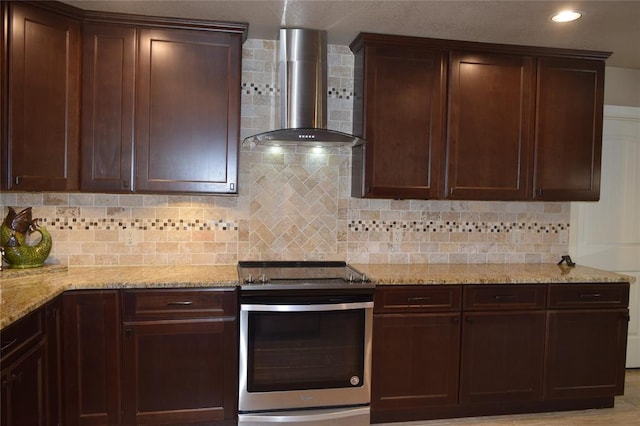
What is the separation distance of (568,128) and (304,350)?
237 centimetres

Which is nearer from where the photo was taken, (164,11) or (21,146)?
(21,146)

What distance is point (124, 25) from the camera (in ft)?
9.03

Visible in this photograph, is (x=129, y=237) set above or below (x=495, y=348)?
above

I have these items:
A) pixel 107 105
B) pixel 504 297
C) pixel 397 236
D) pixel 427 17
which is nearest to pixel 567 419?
pixel 504 297

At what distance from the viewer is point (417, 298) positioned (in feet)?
9.26

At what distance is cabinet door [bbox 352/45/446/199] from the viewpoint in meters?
3.04

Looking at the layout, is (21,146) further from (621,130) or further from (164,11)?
(621,130)

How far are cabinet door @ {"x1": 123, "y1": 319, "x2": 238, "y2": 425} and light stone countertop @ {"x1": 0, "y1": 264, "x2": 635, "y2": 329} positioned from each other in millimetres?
245

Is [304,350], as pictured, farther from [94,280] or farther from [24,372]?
[24,372]

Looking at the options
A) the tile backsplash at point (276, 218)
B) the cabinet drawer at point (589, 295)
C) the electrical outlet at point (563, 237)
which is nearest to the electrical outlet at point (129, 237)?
the tile backsplash at point (276, 218)

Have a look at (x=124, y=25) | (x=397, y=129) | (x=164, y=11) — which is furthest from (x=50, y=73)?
(x=397, y=129)

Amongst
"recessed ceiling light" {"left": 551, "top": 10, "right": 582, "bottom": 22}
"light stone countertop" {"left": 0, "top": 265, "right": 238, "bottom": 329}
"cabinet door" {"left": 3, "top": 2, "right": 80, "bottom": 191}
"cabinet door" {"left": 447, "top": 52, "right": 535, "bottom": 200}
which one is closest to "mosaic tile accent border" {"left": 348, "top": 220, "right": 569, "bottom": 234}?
"cabinet door" {"left": 447, "top": 52, "right": 535, "bottom": 200}

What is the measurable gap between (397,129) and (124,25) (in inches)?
70.1

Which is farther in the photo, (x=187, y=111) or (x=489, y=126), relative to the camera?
(x=489, y=126)
